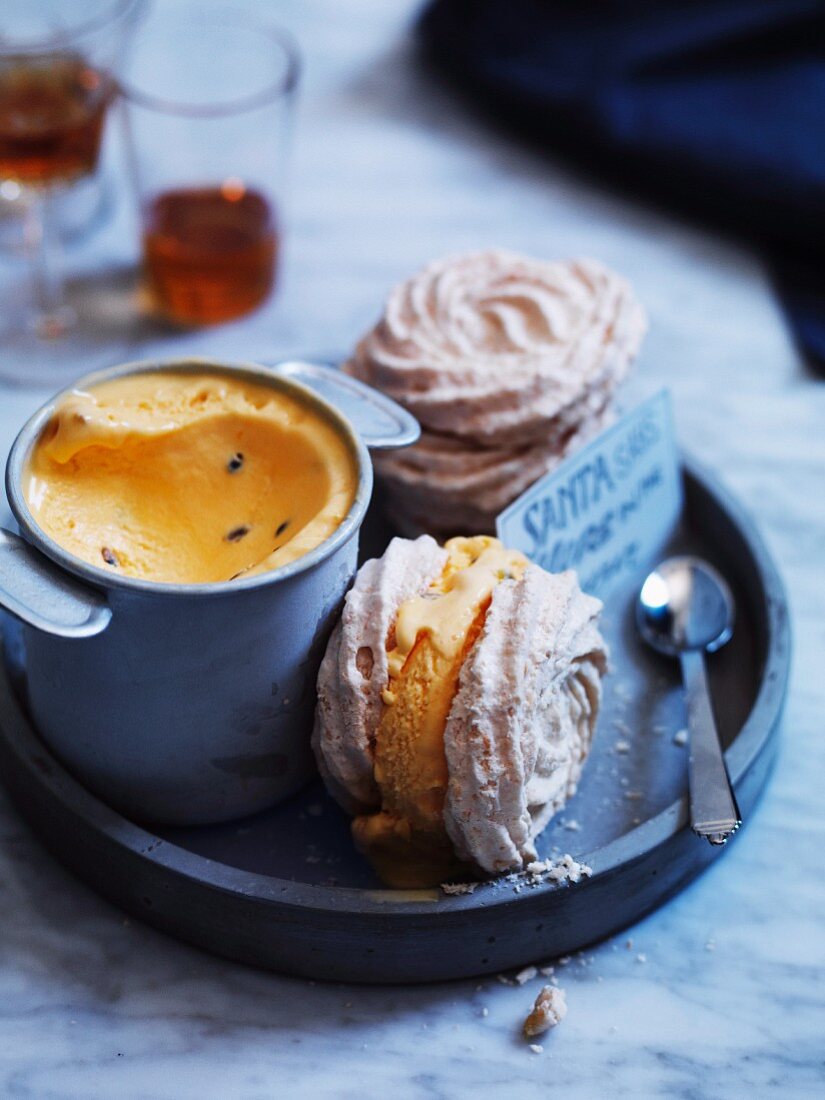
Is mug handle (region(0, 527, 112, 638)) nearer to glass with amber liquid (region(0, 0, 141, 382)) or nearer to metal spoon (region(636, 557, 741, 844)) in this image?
metal spoon (region(636, 557, 741, 844))

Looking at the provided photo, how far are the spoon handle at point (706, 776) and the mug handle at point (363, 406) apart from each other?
1.06 ft

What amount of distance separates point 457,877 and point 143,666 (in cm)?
28

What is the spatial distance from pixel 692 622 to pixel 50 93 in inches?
34.9

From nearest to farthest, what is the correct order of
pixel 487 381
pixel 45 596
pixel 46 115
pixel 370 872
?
pixel 45 596
pixel 370 872
pixel 487 381
pixel 46 115

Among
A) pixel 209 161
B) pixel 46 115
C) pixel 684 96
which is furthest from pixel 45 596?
pixel 684 96

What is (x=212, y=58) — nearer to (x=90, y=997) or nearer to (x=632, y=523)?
(x=632, y=523)

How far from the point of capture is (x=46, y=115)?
1.45 meters

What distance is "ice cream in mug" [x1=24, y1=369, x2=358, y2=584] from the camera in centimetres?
99

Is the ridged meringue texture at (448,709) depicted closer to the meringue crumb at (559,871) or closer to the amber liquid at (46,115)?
the meringue crumb at (559,871)

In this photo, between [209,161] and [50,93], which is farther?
[209,161]

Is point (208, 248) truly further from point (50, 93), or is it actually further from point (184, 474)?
point (184, 474)

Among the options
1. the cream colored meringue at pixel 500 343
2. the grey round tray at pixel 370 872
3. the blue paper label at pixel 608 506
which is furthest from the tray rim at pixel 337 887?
the cream colored meringue at pixel 500 343

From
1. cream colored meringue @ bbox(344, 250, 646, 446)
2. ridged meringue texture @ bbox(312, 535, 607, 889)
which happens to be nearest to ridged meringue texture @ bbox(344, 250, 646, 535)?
cream colored meringue @ bbox(344, 250, 646, 446)

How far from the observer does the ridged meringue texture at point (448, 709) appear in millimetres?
912
